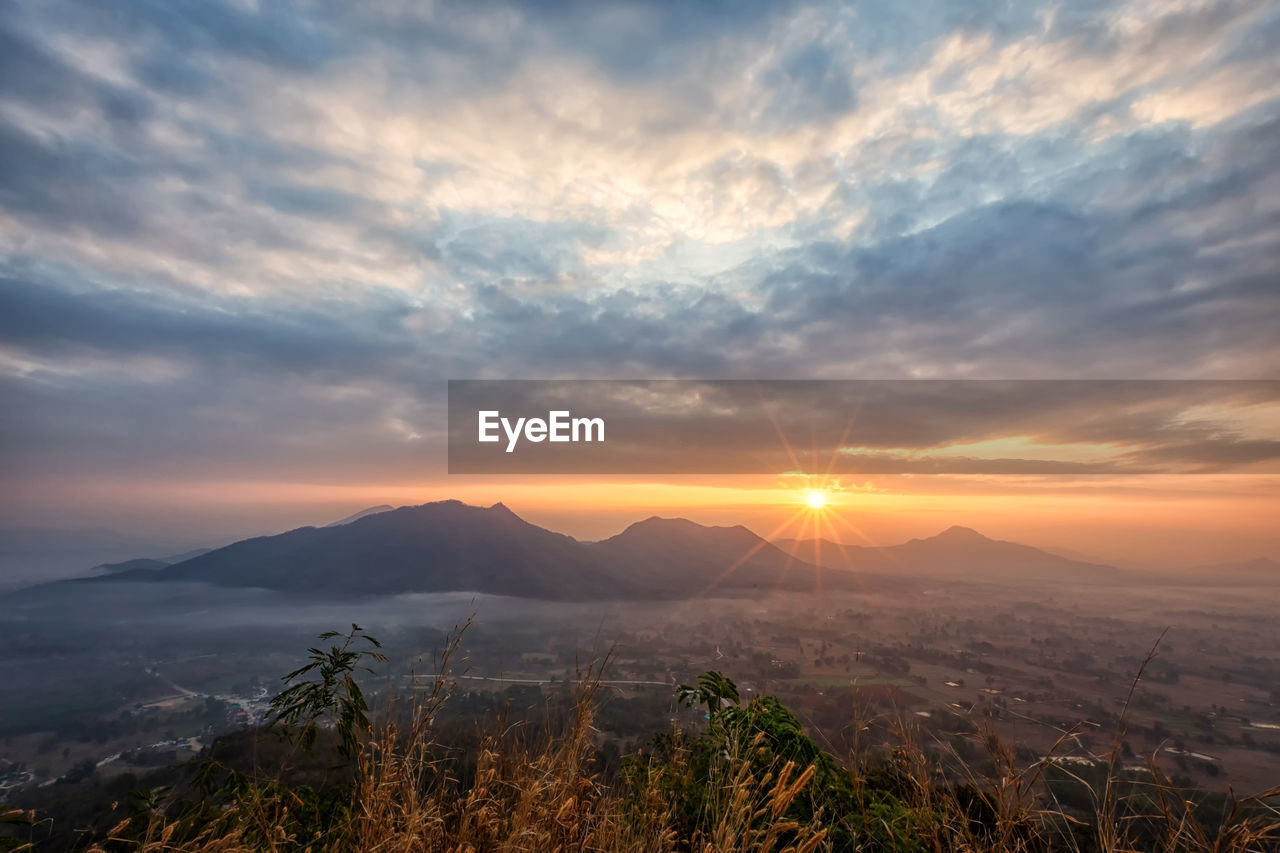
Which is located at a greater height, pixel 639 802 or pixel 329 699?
pixel 329 699

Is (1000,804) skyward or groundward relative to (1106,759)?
groundward

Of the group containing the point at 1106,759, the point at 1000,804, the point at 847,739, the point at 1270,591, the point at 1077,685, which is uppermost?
the point at 1106,759

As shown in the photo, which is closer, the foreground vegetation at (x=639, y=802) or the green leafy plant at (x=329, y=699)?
the foreground vegetation at (x=639, y=802)

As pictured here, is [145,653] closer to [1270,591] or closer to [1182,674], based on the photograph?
Answer: [1182,674]

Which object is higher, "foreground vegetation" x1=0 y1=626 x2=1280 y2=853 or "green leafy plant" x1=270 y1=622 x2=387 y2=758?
"green leafy plant" x1=270 y1=622 x2=387 y2=758

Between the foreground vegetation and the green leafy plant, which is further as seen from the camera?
the green leafy plant

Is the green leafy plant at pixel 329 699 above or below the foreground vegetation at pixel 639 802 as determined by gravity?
above

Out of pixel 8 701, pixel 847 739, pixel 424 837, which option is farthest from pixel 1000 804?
pixel 8 701

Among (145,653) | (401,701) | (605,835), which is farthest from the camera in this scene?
(145,653)
